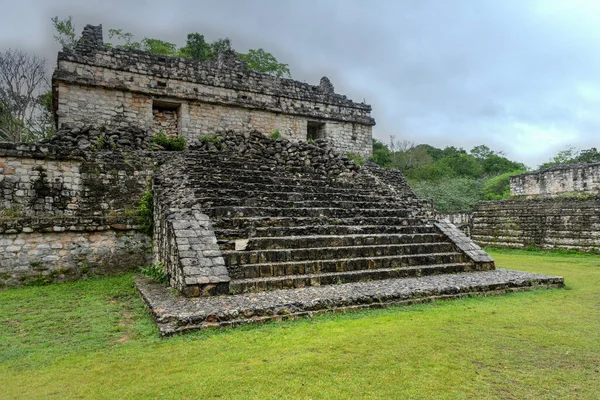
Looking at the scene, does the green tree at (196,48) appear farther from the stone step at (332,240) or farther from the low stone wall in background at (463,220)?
the stone step at (332,240)

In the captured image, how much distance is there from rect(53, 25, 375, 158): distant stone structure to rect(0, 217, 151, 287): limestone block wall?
3.58 metres

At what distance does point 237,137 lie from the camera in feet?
40.5

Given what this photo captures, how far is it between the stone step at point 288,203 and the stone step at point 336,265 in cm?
193

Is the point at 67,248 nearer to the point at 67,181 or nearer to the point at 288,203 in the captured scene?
the point at 67,181

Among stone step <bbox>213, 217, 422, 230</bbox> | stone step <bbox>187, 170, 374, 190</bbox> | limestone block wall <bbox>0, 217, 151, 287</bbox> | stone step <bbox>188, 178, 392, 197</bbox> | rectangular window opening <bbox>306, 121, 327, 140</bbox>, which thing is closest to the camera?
stone step <bbox>213, 217, 422, 230</bbox>

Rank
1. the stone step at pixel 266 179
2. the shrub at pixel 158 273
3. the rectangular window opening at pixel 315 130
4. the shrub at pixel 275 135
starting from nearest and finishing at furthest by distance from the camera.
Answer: the shrub at pixel 158 273
the stone step at pixel 266 179
the shrub at pixel 275 135
the rectangular window opening at pixel 315 130

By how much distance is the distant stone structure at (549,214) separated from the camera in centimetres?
1218

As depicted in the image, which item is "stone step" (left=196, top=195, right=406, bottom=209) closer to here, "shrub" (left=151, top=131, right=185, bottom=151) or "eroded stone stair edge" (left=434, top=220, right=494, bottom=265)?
"eroded stone stair edge" (left=434, top=220, right=494, bottom=265)

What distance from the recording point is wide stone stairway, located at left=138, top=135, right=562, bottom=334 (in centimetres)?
509

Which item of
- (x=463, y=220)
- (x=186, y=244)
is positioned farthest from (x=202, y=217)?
(x=463, y=220)

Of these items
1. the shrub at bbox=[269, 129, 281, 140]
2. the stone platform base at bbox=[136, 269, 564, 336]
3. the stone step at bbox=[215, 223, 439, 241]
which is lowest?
the stone platform base at bbox=[136, 269, 564, 336]

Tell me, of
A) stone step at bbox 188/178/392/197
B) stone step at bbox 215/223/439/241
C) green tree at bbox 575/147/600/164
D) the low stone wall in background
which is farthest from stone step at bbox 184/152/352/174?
green tree at bbox 575/147/600/164

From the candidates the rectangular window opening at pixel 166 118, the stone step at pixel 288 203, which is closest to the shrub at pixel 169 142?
the rectangular window opening at pixel 166 118

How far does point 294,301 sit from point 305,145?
7.40 metres
